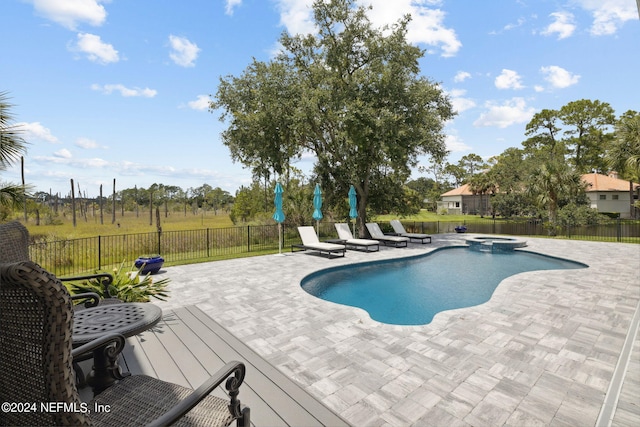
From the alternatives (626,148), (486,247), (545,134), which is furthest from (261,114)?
(545,134)

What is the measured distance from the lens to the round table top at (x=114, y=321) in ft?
7.82

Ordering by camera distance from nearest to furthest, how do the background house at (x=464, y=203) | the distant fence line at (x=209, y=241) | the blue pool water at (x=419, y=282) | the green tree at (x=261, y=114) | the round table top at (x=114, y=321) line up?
the round table top at (x=114, y=321) → the blue pool water at (x=419, y=282) → the distant fence line at (x=209, y=241) → the green tree at (x=261, y=114) → the background house at (x=464, y=203)

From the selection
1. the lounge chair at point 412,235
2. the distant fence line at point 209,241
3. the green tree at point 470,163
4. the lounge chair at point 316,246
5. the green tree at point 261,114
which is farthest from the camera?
the green tree at point 470,163

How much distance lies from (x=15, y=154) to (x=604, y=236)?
81.0 feet

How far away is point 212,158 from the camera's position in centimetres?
1780

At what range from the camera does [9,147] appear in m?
7.52

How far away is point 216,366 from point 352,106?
1225 cm

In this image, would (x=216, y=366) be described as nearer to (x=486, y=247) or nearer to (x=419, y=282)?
(x=419, y=282)

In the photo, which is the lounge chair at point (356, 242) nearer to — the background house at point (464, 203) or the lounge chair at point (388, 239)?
the lounge chair at point (388, 239)

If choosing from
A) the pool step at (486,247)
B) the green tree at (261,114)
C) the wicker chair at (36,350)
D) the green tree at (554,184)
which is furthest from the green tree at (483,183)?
the wicker chair at (36,350)

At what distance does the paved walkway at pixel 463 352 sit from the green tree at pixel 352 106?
8.94 meters

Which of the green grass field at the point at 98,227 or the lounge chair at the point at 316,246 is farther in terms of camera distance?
the green grass field at the point at 98,227

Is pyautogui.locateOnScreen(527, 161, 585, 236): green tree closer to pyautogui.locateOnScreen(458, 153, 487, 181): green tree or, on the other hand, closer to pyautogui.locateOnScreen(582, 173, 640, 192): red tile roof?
pyautogui.locateOnScreen(582, 173, 640, 192): red tile roof

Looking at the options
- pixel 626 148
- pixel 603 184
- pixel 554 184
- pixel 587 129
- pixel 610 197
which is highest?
pixel 587 129
